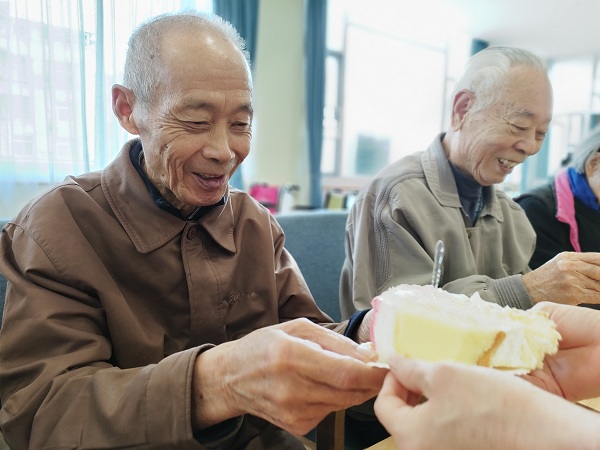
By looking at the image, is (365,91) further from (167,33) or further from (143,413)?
(143,413)

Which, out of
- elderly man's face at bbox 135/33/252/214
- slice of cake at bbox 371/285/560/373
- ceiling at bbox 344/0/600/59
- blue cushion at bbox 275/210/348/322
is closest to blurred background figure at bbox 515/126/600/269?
blue cushion at bbox 275/210/348/322

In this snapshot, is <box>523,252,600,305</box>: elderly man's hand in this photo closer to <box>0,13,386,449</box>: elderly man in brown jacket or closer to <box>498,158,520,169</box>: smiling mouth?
<box>498,158,520,169</box>: smiling mouth

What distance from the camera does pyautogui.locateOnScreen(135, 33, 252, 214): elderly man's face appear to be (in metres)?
0.96

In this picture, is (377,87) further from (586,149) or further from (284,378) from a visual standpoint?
(284,378)

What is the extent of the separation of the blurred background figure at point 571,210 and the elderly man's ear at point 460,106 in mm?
592

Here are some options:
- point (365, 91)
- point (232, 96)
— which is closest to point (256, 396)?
point (232, 96)

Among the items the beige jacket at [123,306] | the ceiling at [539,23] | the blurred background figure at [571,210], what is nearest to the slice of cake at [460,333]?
the beige jacket at [123,306]

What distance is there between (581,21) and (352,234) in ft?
23.1

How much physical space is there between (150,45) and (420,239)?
2.76 feet

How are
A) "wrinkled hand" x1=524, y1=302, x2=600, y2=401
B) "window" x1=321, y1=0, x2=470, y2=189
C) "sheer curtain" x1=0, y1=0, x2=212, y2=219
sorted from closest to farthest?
"wrinkled hand" x1=524, y1=302, x2=600, y2=401 → "sheer curtain" x1=0, y1=0, x2=212, y2=219 → "window" x1=321, y1=0, x2=470, y2=189

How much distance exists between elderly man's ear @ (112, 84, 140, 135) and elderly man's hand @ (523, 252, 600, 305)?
3.41 ft

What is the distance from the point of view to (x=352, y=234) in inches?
57.1

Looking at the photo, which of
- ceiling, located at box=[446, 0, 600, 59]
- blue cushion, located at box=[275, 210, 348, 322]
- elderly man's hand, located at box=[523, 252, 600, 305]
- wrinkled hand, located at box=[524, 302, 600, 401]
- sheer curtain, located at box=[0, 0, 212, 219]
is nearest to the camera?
wrinkled hand, located at box=[524, 302, 600, 401]

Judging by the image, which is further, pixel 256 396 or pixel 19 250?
pixel 19 250
